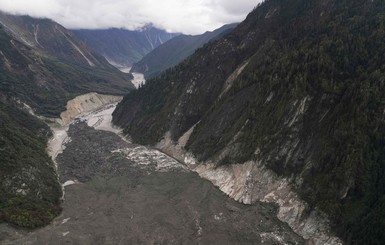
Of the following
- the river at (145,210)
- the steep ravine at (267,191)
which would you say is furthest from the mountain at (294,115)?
the river at (145,210)

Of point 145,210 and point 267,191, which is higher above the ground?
point 267,191

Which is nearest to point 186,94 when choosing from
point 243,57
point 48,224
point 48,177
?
point 243,57

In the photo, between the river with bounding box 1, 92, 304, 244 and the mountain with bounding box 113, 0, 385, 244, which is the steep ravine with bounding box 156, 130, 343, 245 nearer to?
the mountain with bounding box 113, 0, 385, 244

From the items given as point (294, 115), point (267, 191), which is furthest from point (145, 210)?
point (294, 115)

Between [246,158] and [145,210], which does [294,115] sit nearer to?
[246,158]

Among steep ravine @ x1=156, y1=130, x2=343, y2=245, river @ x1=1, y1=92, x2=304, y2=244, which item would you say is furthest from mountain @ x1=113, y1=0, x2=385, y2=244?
river @ x1=1, y1=92, x2=304, y2=244

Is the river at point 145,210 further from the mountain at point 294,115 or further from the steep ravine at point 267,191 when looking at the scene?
the mountain at point 294,115
